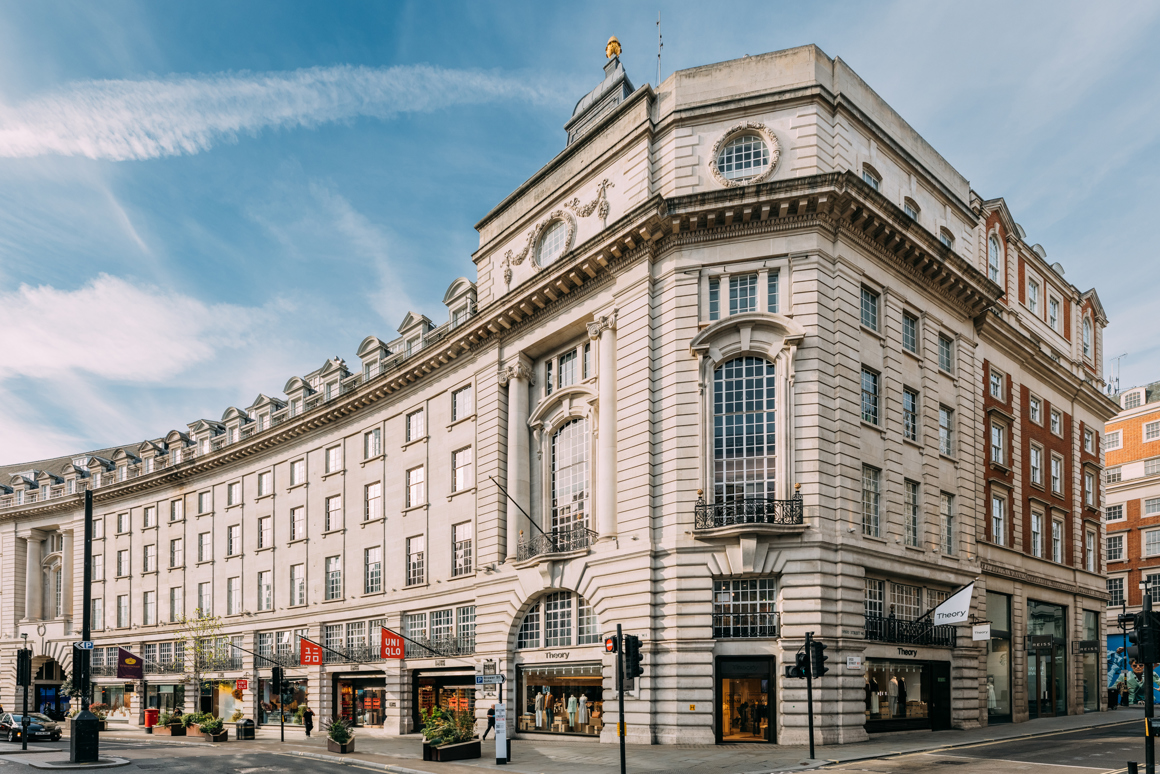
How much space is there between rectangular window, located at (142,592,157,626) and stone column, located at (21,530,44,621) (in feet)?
63.3

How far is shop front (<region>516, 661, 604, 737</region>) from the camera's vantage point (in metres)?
35.9

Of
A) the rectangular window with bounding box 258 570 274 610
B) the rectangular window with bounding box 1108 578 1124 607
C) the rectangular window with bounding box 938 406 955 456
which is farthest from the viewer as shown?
the rectangular window with bounding box 1108 578 1124 607

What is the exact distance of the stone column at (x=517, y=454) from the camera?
4103 cm

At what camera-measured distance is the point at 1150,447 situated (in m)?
70.2

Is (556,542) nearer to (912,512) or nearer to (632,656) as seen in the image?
(912,512)

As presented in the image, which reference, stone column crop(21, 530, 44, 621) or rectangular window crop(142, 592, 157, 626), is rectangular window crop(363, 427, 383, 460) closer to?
rectangular window crop(142, 592, 157, 626)

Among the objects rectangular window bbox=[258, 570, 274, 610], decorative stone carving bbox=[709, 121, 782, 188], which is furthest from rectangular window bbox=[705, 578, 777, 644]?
rectangular window bbox=[258, 570, 274, 610]

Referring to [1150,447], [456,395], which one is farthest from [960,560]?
[1150,447]

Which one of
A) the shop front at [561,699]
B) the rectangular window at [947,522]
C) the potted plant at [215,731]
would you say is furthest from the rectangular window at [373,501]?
the rectangular window at [947,522]

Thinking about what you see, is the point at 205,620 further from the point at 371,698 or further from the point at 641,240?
the point at 641,240

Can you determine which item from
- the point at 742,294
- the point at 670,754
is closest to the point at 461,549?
the point at 670,754

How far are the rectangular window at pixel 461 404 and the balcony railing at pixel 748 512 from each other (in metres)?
16.5

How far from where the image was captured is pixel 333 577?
2197 inches

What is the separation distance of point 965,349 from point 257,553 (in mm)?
42765
